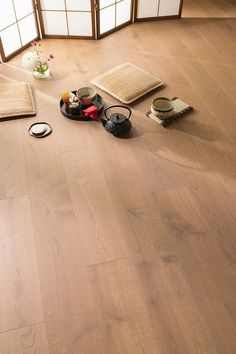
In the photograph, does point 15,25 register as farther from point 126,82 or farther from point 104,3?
point 126,82

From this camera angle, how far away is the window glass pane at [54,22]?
3.78 m

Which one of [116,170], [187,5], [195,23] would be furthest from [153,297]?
[187,5]

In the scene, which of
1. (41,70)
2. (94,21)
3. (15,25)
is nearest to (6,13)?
(15,25)

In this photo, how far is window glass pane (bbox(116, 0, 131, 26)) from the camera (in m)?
4.00

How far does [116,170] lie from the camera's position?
253cm

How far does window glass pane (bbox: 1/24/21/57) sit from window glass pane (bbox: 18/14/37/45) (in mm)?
80

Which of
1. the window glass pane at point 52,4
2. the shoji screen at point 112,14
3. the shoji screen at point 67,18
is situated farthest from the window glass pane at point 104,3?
the window glass pane at point 52,4

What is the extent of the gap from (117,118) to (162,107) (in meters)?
0.44

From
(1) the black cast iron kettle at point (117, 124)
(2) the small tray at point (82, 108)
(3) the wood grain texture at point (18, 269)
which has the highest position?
(1) the black cast iron kettle at point (117, 124)

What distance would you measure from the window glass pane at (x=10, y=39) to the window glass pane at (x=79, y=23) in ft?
2.05

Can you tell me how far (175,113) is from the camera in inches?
115

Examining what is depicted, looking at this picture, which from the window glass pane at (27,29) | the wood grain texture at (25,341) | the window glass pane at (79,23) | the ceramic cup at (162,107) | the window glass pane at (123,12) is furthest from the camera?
the window glass pane at (123,12)

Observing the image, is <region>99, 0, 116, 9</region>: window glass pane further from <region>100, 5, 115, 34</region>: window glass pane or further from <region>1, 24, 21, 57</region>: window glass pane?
<region>1, 24, 21, 57</region>: window glass pane

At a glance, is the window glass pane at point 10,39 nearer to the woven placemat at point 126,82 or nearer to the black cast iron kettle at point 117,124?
the woven placemat at point 126,82
